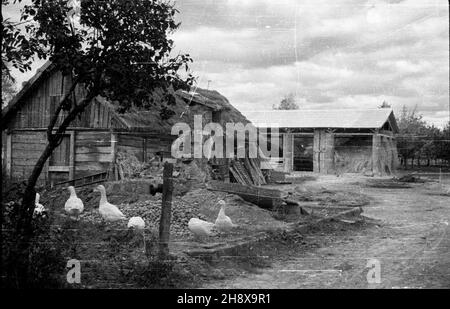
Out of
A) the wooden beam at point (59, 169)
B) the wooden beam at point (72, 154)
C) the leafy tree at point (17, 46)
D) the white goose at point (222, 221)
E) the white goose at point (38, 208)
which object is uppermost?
the leafy tree at point (17, 46)

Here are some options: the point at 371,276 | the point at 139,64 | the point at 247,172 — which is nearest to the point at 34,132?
the point at 247,172

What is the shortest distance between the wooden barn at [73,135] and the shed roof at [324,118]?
1501 cm

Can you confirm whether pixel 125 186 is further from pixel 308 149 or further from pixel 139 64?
pixel 308 149

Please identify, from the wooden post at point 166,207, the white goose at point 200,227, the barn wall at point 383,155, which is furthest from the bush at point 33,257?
the barn wall at point 383,155

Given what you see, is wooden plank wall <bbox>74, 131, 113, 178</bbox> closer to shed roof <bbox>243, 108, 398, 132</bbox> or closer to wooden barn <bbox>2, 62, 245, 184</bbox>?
wooden barn <bbox>2, 62, 245, 184</bbox>

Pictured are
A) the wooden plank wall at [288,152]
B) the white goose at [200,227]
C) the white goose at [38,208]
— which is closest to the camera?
the white goose at [38,208]

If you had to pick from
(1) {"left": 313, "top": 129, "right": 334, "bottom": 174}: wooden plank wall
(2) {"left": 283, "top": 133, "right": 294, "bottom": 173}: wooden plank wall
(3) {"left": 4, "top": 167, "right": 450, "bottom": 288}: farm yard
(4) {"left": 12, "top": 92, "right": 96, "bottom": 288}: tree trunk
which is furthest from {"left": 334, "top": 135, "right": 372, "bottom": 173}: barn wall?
(4) {"left": 12, "top": 92, "right": 96, "bottom": 288}: tree trunk

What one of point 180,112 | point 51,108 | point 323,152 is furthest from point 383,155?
point 51,108

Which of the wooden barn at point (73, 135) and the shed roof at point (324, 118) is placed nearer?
the wooden barn at point (73, 135)

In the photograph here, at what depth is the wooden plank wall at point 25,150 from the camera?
660 inches

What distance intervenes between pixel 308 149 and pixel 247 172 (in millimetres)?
12991

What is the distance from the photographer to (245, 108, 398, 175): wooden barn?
1247 inches

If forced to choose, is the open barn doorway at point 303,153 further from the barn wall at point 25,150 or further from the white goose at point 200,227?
the white goose at point 200,227

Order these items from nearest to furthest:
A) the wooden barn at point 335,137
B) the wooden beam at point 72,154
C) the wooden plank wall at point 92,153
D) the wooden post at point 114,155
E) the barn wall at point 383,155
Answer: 1. the wooden post at point 114,155
2. the wooden plank wall at point 92,153
3. the wooden beam at point 72,154
4. the barn wall at point 383,155
5. the wooden barn at point 335,137
